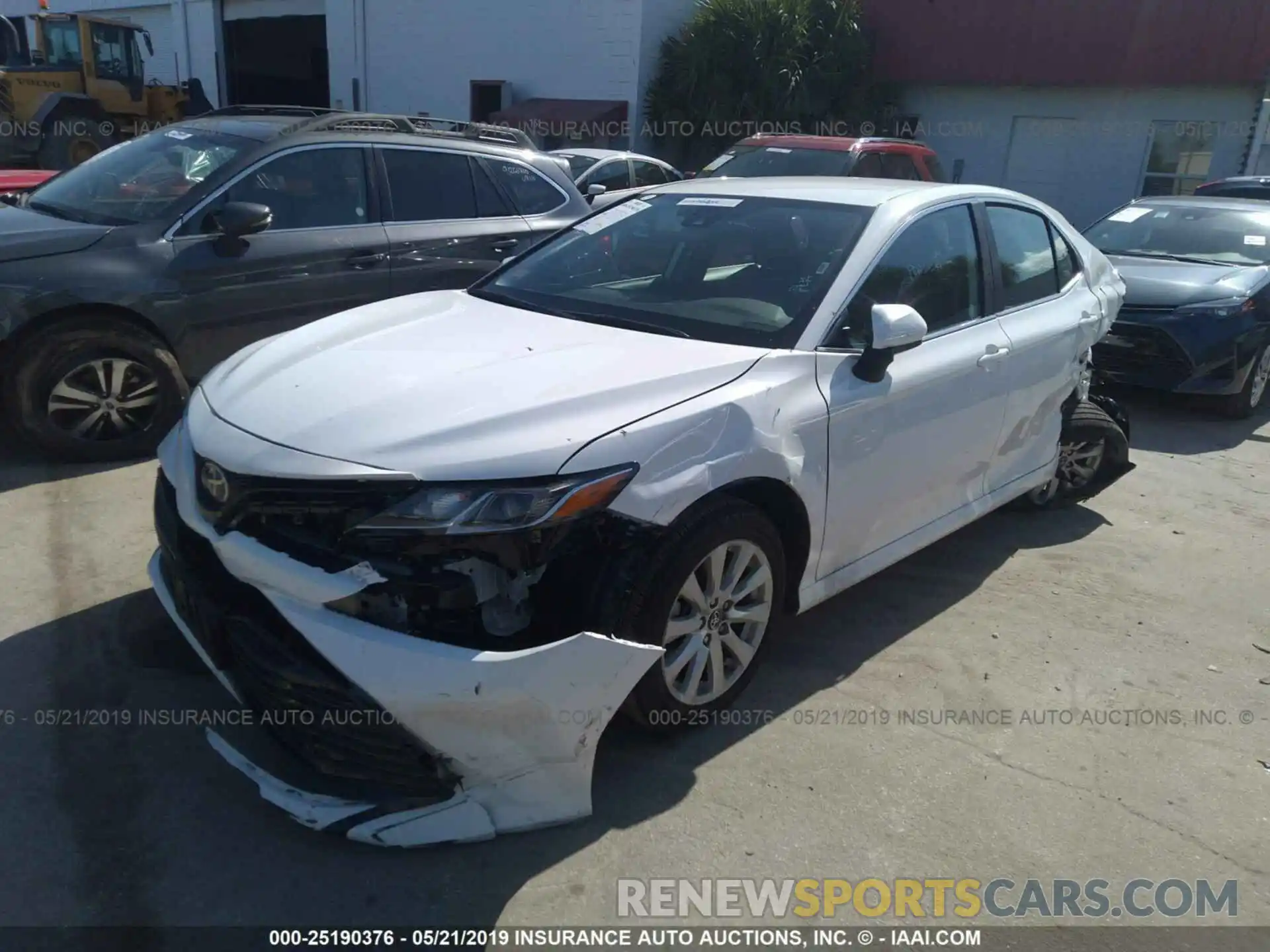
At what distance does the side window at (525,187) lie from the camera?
20.8 feet

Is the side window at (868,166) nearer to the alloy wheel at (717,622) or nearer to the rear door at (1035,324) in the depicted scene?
the rear door at (1035,324)

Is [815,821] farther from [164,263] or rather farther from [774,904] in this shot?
[164,263]

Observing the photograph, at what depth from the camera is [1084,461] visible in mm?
5234

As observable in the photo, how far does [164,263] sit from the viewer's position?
200 inches

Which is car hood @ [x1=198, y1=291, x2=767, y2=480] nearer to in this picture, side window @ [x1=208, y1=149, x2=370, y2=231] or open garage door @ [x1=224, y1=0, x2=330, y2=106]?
side window @ [x1=208, y1=149, x2=370, y2=231]

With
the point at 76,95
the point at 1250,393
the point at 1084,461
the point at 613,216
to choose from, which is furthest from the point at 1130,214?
the point at 76,95

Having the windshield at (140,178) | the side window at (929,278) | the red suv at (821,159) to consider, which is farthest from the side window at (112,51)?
the side window at (929,278)

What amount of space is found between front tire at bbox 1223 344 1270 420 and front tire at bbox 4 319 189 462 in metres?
7.31

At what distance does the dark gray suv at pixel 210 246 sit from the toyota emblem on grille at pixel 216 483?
2.69 m

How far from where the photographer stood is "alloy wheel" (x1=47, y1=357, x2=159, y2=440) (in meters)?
4.93

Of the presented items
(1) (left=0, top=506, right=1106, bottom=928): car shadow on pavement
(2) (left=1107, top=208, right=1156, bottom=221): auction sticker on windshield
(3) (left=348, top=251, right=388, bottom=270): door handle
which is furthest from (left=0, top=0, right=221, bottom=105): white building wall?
(1) (left=0, top=506, right=1106, bottom=928): car shadow on pavement

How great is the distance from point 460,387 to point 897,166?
907cm

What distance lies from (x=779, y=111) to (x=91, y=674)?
16525 millimetres

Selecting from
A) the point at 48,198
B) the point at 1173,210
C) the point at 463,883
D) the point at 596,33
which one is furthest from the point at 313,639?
the point at 596,33
